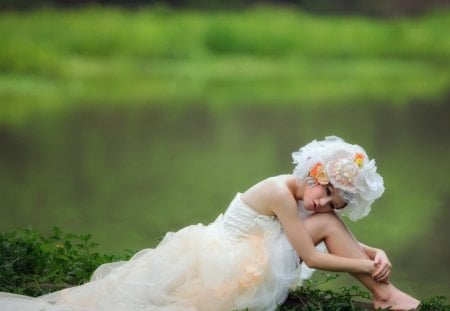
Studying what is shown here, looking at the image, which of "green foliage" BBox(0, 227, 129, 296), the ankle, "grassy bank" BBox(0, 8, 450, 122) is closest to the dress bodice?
the ankle

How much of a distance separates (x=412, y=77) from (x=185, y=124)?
14.7 ft

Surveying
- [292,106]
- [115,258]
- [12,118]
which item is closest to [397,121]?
[292,106]

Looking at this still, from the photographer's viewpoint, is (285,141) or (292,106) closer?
(285,141)

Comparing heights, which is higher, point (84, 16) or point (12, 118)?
point (84, 16)

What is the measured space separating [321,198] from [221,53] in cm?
1150

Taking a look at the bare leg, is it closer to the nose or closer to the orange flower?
the nose

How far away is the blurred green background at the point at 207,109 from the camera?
22.3 ft

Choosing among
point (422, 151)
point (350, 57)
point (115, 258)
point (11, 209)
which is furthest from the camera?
point (350, 57)

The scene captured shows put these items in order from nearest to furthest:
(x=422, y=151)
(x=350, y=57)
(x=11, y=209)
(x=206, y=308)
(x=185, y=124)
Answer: (x=206, y=308)
(x=11, y=209)
(x=422, y=151)
(x=185, y=124)
(x=350, y=57)

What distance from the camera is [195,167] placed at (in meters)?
8.62

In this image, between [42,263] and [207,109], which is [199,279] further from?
[207,109]

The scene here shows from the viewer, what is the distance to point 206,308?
3.75 m

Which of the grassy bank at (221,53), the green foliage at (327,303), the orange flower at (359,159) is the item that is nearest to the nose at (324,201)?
the orange flower at (359,159)

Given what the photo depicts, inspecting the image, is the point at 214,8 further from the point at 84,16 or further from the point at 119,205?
the point at 119,205
